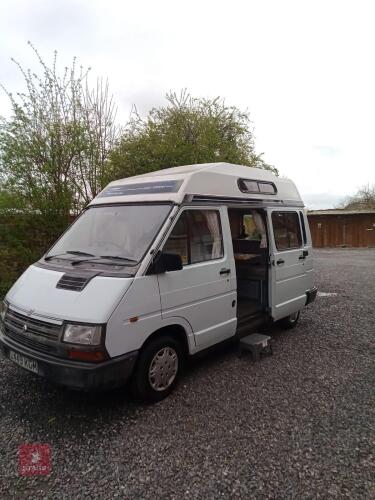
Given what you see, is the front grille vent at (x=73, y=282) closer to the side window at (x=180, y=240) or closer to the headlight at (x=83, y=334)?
the headlight at (x=83, y=334)

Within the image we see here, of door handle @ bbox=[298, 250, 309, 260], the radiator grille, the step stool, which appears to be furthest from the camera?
door handle @ bbox=[298, 250, 309, 260]

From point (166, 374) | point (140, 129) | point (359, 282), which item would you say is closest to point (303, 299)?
point (166, 374)

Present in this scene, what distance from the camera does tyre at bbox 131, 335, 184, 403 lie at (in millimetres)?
3232

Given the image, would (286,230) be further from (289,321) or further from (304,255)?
(289,321)

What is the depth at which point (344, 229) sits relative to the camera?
25391mm

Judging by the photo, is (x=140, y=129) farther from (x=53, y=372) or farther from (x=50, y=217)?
(x=53, y=372)

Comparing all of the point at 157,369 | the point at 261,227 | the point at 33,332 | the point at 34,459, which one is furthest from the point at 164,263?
the point at 261,227

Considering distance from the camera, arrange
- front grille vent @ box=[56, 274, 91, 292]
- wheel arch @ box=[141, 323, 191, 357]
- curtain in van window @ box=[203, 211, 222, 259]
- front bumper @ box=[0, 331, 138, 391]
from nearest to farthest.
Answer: front bumper @ box=[0, 331, 138, 391]
front grille vent @ box=[56, 274, 91, 292]
wheel arch @ box=[141, 323, 191, 357]
curtain in van window @ box=[203, 211, 222, 259]

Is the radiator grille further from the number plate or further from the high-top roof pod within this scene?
the high-top roof pod

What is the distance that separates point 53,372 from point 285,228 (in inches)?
159

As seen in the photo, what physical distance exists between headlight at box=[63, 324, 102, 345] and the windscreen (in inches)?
31.2

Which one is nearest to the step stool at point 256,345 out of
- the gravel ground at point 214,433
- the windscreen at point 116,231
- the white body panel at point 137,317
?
the gravel ground at point 214,433

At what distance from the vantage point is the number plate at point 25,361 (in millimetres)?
3023

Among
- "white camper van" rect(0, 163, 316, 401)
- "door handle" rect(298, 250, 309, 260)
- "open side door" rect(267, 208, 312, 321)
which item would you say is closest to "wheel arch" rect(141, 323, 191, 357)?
"white camper van" rect(0, 163, 316, 401)
